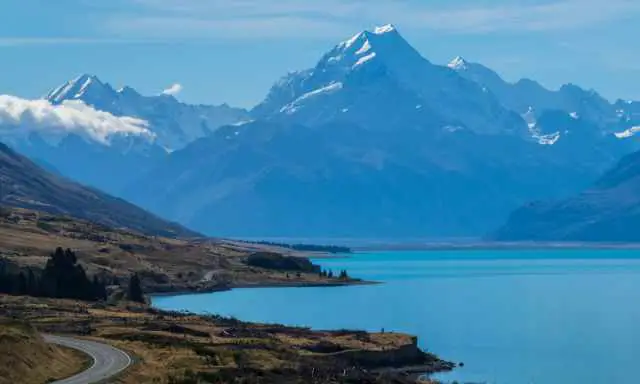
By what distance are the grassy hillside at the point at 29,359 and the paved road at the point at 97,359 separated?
0.99 metres

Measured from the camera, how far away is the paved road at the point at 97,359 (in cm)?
7606

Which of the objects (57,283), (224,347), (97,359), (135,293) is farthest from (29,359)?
(135,293)

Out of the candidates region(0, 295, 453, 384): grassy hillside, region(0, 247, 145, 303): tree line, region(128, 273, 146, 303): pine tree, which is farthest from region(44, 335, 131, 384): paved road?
region(128, 273, 146, 303): pine tree

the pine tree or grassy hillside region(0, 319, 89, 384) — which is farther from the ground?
the pine tree

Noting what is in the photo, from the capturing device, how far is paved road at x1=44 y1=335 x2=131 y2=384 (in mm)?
76062

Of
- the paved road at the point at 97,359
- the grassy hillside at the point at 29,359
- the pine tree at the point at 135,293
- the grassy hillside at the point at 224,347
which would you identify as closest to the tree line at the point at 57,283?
the pine tree at the point at 135,293

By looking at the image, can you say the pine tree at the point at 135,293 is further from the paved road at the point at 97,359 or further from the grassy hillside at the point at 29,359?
the grassy hillside at the point at 29,359

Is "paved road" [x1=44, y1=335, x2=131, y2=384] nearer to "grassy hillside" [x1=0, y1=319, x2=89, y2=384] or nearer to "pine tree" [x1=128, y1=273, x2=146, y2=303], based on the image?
"grassy hillside" [x1=0, y1=319, x2=89, y2=384]

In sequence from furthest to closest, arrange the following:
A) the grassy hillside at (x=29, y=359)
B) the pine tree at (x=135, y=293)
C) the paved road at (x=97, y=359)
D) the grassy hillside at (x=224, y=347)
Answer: the pine tree at (x=135, y=293) → the grassy hillside at (x=224, y=347) → the paved road at (x=97, y=359) → the grassy hillside at (x=29, y=359)

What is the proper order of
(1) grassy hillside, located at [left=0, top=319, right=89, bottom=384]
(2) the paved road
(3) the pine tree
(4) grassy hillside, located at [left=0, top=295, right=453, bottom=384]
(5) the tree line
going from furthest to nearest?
1. (3) the pine tree
2. (5) the tree line
3. (4) grassy hillside, located at [left=0, top=295, right=453, bottom=384]
4. (2) the paved road
5. (1) grassy hillside, located at [left=0, top=319, right=89, bottom=384]

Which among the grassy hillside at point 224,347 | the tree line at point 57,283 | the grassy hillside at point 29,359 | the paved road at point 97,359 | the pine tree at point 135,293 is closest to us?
the grassy hillside at point 29,359

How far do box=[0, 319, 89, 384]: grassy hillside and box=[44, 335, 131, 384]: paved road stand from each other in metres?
0.99

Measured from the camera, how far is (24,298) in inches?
5581

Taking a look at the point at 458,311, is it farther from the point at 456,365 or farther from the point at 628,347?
the point at 456,365
